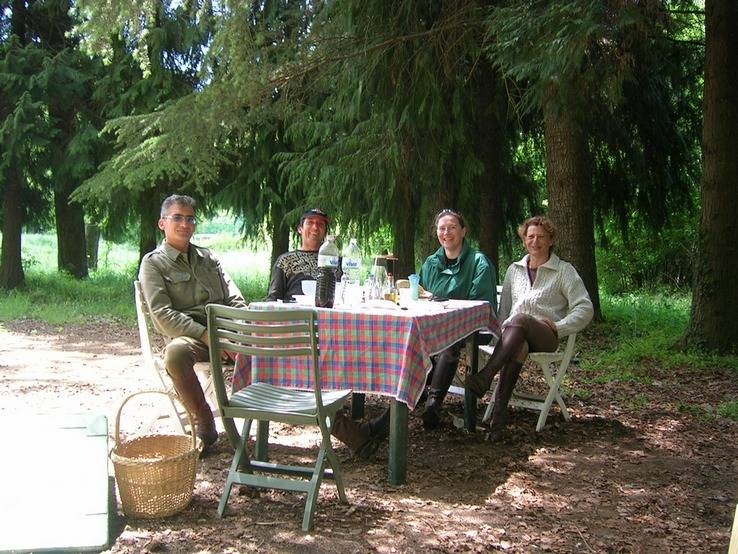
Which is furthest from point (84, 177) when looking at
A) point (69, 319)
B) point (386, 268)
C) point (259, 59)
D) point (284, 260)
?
point (386, 268)

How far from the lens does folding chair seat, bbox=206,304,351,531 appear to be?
3.54m

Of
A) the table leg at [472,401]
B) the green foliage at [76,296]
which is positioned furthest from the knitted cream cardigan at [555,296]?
the green foliage at [76,296]

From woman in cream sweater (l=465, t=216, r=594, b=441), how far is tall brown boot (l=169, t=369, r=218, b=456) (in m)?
1.59

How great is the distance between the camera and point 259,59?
24.2ft

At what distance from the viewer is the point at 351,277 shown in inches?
187

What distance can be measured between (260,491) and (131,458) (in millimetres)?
681

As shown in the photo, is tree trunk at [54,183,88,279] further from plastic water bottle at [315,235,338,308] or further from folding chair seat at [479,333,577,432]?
plastic water bottle at [315,235,338,308]

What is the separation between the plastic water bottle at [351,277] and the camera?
4570 mm

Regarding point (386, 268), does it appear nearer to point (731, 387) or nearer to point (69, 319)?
point (731, 387)

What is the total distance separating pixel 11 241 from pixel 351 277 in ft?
35.6

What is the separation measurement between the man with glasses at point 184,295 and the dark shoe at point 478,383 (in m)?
1.53

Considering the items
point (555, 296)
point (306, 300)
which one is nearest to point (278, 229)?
point (555, 296)

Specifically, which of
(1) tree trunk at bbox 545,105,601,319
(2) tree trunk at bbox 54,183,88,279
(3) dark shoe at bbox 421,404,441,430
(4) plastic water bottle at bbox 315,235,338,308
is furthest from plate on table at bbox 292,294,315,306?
(2) tree trunk at bbox 54,183,88,279

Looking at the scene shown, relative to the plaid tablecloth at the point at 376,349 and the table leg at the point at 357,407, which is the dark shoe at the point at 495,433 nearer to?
the table leg at the point at 357,407
